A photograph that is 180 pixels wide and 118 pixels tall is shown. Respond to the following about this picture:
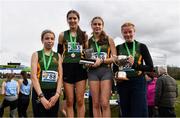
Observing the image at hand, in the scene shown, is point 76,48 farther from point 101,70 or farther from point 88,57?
point 101,70

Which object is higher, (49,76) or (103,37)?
(103,37)

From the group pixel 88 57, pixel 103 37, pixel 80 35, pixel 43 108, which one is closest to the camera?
pixel 43 108

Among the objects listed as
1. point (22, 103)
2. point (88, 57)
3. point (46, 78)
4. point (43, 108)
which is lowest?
point (22, 103)

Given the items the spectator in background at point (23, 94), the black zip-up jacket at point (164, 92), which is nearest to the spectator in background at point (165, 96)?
the black zip-up jacket at point (164, 92)

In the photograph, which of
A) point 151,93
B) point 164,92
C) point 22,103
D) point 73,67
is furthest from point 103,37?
point 22,103

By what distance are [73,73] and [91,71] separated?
0.99 feet

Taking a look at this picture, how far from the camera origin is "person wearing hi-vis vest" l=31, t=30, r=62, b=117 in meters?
4.97

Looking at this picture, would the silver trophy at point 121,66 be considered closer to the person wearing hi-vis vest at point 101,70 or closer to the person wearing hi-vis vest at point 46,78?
the person wearing hi-vis vest at point 101,70

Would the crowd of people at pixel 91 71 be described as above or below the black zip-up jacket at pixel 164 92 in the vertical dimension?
above

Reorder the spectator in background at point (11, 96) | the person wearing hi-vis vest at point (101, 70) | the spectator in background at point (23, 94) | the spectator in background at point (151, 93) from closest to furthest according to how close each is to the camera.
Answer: the person wearing hi-vis vest at point (101, 70), the spectator in background at point (151, 93), the spectator in background at point (11, 96), the spectator in background at point (23, 94)

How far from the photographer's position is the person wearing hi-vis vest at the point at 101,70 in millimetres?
5258

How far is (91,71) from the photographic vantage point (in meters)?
5.32

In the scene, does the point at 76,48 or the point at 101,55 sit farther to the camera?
the point at 76,48

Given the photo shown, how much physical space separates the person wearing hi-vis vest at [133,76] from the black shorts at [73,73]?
0.67 metres
